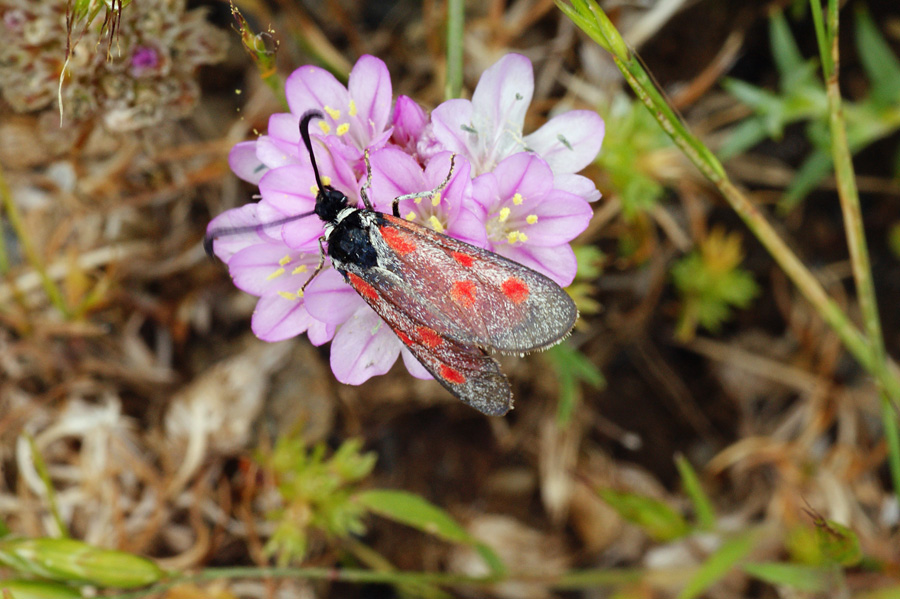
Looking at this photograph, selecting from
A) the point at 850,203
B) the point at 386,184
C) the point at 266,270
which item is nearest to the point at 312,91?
the point at 386,184

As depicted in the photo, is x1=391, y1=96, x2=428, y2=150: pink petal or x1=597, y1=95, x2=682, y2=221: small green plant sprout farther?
x1=597, y1=95, x2=682, y2=221: small green plant sprout

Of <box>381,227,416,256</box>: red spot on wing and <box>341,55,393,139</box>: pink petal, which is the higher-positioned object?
<box>341,55,393,139</box>: pink petal

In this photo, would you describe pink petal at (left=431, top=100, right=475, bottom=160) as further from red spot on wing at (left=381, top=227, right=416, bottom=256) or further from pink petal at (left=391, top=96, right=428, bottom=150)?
red spot on wing at (left=381, top=227, right=416, bottom=256)

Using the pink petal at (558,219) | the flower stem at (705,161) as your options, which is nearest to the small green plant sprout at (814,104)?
the flower stem at (705,161)

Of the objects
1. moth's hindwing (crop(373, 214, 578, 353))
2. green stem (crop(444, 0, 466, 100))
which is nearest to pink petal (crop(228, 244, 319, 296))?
moth's hindwing (crop(373, 214, 578, 353))

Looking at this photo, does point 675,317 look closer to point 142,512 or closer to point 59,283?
point 142,512

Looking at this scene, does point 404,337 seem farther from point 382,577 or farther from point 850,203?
point 850,203
